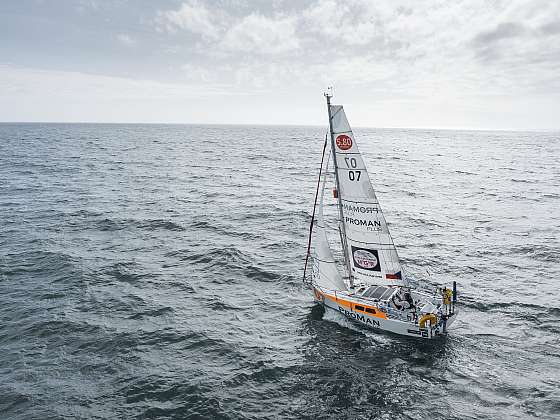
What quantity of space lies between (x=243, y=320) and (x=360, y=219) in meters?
12.2

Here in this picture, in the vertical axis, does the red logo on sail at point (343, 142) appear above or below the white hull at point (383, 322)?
above

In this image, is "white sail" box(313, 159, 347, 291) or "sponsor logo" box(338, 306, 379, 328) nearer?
"sponsor logo" box(338, 306, 379, 328)

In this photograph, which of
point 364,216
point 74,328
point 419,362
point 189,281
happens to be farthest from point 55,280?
point 419,362

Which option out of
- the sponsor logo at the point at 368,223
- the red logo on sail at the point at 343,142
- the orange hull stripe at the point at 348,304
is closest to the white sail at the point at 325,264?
the orange hull stripe at the point at 348,304

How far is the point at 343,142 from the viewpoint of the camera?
27.9 m

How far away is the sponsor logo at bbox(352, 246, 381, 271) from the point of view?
97.8 ft

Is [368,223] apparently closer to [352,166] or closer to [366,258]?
[366,258]

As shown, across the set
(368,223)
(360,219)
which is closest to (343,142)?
(360,219)

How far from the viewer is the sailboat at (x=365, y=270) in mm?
27531

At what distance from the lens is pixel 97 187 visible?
7681cm

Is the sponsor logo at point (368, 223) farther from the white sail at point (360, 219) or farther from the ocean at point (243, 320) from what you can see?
the ocean at point (243, 320)

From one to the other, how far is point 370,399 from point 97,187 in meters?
70.1

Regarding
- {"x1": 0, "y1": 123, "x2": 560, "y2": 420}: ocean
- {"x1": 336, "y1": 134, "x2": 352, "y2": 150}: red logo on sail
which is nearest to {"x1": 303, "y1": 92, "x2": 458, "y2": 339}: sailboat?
{"x1": 336, "y1": 134, "x2": 352, "y2": 150}: red logo on sail

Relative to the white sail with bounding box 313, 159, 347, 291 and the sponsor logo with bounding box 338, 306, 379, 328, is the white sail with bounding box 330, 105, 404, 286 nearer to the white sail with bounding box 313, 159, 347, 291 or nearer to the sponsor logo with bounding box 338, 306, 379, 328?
the white sail with bounding box 313, 159, 347, 291
